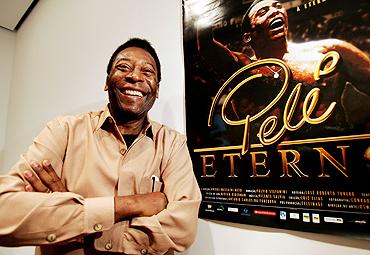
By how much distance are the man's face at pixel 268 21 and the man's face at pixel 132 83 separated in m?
0.42

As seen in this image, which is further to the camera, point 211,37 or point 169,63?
point 169,63

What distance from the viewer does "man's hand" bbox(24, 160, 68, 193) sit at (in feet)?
2.37

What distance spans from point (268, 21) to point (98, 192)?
84 cm

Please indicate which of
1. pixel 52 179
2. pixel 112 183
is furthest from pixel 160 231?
pixel 52 179

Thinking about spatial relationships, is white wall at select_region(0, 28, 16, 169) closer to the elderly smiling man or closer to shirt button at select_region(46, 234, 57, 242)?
the elderly smiling man

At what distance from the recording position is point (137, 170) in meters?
0.83

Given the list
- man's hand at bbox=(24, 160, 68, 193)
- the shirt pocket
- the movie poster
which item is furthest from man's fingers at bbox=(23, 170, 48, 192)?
the movie poster

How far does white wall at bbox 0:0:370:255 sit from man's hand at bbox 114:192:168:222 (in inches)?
13.4

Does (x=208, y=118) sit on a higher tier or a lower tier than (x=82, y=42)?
lower

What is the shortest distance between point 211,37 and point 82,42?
1.27m

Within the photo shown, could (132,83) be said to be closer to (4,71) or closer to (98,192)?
(98,192)

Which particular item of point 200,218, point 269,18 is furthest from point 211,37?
point 200,218

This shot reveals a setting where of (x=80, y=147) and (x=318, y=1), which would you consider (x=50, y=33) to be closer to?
(x=80, y=147)

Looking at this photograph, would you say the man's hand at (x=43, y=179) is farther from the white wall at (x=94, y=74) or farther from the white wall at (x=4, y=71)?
the white wall at (x=4, y=71)
